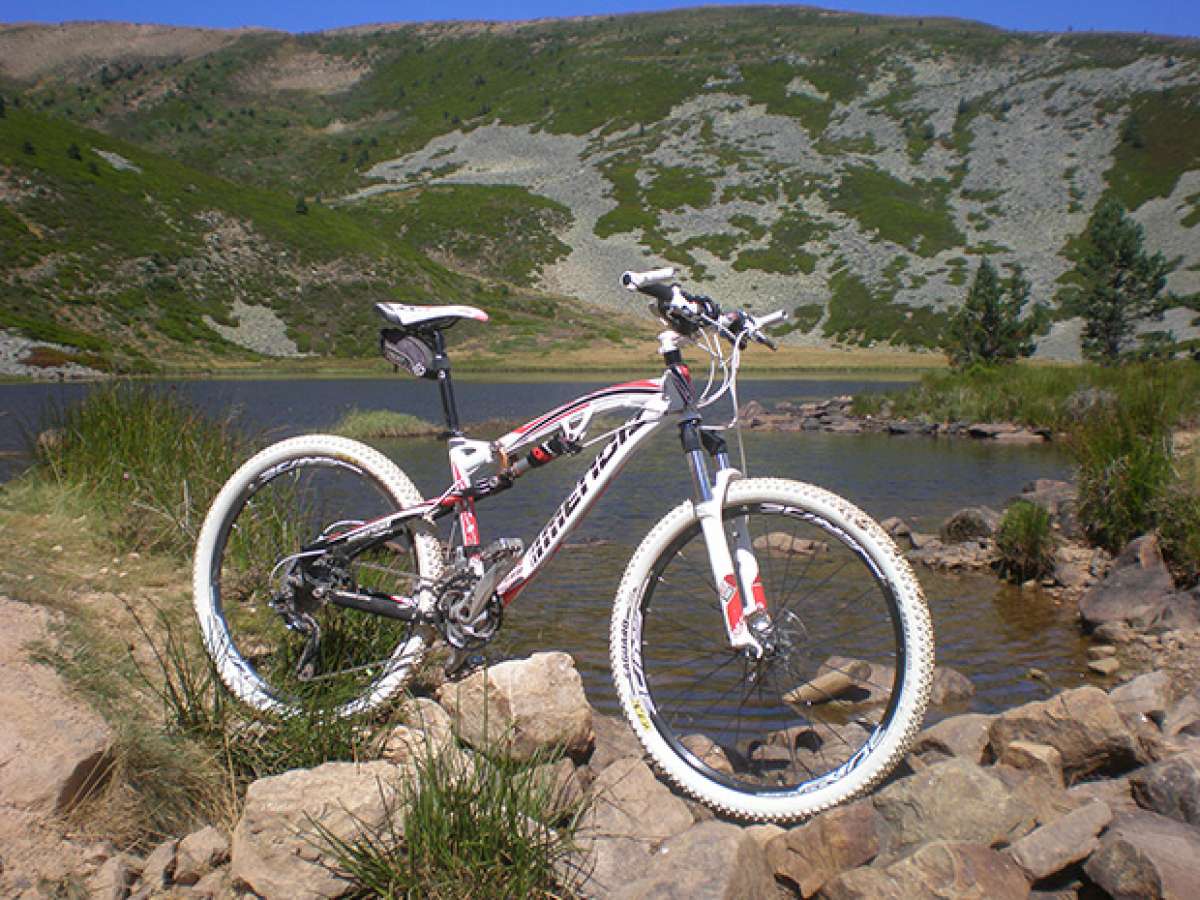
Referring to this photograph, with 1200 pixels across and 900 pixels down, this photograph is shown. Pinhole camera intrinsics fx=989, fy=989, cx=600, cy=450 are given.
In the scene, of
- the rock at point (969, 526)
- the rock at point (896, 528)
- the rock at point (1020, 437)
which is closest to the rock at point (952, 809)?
the rock at point (969, 526)

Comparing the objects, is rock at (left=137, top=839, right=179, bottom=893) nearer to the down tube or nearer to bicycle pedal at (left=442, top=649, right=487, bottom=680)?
bicycle pedal at (left=442, top=649, right=487, bottom=680)

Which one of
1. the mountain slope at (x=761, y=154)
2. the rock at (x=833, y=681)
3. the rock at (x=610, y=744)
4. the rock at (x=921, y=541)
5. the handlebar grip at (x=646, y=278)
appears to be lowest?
the rock at (x=921, y=541)

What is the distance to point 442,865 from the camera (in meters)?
2.92

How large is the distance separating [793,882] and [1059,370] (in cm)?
2839

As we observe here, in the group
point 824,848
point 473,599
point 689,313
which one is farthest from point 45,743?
point 689,313

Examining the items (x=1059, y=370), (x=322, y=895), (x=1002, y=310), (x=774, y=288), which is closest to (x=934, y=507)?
(x=322, y=895)

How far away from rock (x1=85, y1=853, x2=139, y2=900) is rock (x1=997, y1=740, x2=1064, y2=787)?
123 inches

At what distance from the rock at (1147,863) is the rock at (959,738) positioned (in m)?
1.23

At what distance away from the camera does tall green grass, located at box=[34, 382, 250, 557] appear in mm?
6312

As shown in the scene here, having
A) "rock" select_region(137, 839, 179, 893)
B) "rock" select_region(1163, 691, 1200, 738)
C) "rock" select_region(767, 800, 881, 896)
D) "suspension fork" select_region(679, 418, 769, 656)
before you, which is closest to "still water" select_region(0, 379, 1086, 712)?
"rock" select_region(1163, 691, 1200, 738)

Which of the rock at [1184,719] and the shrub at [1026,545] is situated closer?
the rock at [1184,719]

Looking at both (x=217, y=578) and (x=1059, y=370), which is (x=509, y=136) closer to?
(x=1059, y=370)

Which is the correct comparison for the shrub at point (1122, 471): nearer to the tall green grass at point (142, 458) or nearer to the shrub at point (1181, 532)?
the shrub at point (1181, 532)

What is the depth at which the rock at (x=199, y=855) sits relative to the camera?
314 centimetres
